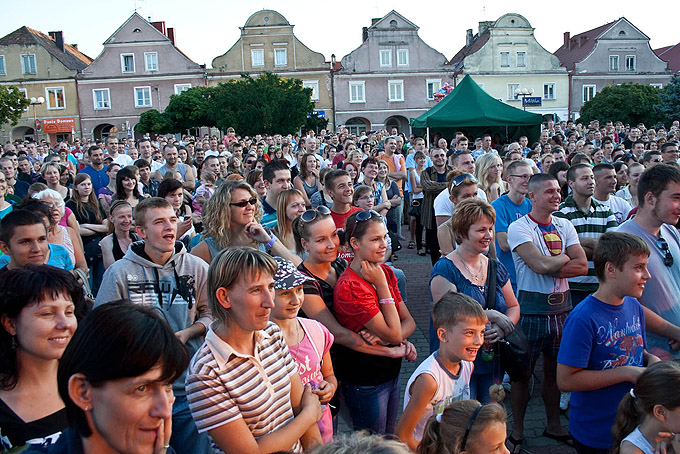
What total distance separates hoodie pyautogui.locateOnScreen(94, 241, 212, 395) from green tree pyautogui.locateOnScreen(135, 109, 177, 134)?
1525 inches

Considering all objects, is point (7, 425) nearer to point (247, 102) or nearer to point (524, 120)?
point (524, 120)

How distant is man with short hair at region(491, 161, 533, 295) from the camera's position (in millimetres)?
5270

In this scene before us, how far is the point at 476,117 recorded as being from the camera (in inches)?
709

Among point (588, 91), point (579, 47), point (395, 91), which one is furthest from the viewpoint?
point (579, 47)

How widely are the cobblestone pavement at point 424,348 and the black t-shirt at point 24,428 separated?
8.25 ft

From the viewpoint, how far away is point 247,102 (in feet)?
116

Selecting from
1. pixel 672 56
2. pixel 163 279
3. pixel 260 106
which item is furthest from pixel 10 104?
pixel 672 56

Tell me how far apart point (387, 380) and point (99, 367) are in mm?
2307

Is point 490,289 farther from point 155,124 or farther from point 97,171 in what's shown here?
point 155,124

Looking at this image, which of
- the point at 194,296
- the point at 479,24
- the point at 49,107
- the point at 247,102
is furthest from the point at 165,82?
the point at 194,296

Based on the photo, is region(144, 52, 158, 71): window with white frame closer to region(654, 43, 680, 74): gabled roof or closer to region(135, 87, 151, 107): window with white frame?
region(135, 87, 151, 107): window with white frame

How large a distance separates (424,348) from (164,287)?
11.7ft

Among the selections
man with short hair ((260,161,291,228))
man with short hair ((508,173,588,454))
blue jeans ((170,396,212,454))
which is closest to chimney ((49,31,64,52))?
man with short hair ((260,161,291,228))

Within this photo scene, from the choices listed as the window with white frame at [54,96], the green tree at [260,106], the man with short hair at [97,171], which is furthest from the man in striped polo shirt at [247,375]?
the window with white frame at [54,96]
